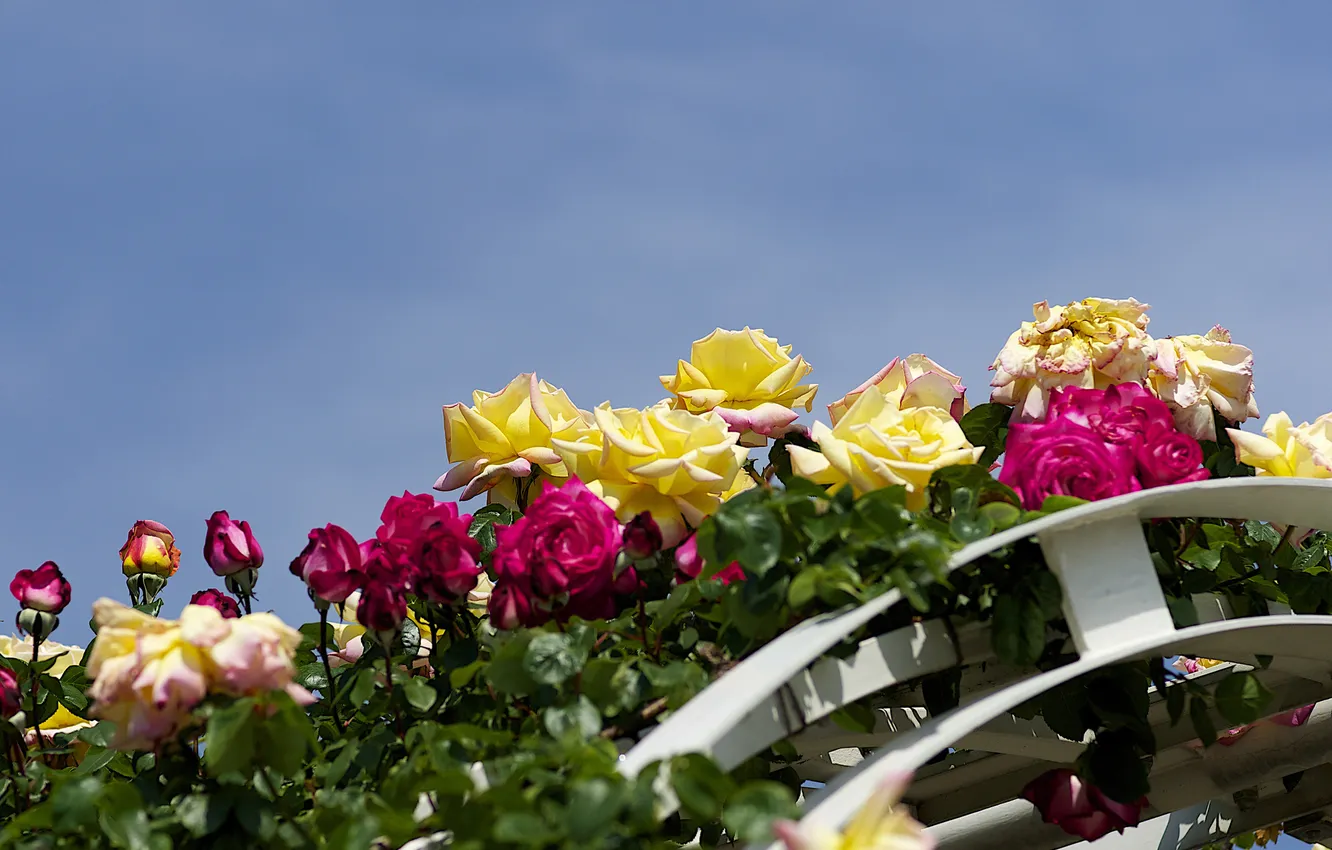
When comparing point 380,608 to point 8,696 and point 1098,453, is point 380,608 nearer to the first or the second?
point 8,696

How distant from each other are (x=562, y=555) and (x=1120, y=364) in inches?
48.0

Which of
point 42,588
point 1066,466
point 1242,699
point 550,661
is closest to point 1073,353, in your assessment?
point 1066,466

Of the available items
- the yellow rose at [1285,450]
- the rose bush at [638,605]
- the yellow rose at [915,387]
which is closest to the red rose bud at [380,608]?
the rose bush at [638,605]

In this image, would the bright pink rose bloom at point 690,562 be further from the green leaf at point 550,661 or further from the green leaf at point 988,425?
the green leaf at point 988,425

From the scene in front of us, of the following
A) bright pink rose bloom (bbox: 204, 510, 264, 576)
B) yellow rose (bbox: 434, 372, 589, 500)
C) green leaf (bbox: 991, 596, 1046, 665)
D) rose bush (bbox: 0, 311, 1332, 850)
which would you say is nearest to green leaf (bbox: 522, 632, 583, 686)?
rose bush (bbox: 0, 311, 1332, 850)

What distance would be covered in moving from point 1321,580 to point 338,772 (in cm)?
159

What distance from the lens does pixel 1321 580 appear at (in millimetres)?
2268

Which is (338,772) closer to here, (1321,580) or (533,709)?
(533,709)

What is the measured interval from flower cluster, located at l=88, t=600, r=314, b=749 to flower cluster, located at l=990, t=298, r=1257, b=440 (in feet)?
4.92

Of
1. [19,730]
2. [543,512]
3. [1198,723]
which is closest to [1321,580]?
[1198,723]

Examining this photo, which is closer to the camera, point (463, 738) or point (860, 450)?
point (463, 738)

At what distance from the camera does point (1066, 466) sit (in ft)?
6.20

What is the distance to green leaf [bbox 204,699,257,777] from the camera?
145cm

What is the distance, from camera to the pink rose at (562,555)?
72.5 inches
